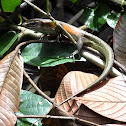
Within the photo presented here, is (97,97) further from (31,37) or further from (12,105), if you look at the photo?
(31,37)

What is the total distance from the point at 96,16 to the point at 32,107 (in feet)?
5.74

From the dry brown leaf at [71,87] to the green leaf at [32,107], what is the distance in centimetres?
12

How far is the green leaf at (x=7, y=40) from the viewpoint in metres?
1.92

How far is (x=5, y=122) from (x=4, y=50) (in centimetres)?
92

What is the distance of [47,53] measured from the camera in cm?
198

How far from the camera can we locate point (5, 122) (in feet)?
3.79

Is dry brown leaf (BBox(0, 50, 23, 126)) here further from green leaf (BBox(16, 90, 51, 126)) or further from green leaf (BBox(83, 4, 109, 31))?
green leaf (BBox(83, 4, 109, 31))

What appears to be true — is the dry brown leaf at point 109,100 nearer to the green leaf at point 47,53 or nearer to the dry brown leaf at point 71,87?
the dry brown leaf at point 71,87

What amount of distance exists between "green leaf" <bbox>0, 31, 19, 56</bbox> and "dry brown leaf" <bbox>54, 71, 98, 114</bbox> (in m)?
0.74

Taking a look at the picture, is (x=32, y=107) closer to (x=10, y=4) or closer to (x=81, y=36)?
(x=10, y=4)

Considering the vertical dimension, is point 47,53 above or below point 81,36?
above

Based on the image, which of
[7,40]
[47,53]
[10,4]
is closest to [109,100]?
[47,53]

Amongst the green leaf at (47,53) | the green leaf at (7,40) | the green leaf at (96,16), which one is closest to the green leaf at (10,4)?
the green leaf at (7,40)

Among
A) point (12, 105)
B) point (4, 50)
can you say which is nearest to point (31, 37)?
point (4, 50)
